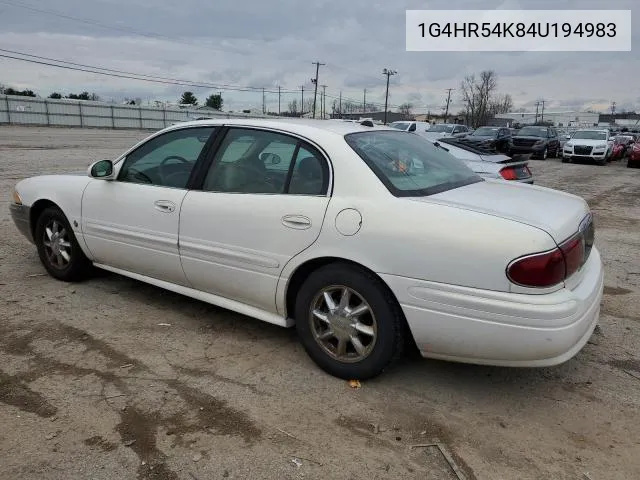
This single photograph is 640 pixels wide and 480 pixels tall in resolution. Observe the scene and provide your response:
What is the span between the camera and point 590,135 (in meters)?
26.1

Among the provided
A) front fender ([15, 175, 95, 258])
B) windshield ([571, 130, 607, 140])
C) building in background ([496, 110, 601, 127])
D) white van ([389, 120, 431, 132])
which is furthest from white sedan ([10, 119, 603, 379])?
building in background ([496, 110, 601, 127])

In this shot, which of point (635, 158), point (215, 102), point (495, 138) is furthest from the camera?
point (215, 102)

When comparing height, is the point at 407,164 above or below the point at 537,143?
below

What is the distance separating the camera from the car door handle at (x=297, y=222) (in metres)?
3.13

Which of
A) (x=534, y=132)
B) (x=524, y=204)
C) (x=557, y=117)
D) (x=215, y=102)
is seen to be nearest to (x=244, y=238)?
(x=524, y=204)

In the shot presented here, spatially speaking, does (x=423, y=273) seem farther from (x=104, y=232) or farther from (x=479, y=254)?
(x=104, y=232)

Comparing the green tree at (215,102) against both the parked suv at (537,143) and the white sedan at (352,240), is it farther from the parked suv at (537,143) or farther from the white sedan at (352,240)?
the white sedan at (352,240)

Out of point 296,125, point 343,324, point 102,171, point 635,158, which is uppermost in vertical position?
point 296,125

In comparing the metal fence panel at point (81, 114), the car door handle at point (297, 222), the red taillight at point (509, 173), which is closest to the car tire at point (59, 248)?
the car door handle at point (297, 222)

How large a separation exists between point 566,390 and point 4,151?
65.5ft

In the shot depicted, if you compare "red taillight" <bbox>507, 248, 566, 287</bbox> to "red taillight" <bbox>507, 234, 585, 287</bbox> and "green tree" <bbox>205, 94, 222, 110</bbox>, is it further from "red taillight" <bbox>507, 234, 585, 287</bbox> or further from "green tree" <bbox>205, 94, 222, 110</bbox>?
"green tree" <bbox>205, 94, 222, 110</bbox>

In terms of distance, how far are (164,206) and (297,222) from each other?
119cm

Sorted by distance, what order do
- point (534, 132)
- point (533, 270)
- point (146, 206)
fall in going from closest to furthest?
1. point (533, 270)
2. point (146, 206)
3. point (534, 132)

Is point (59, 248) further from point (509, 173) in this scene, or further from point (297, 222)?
point (509, 173)
